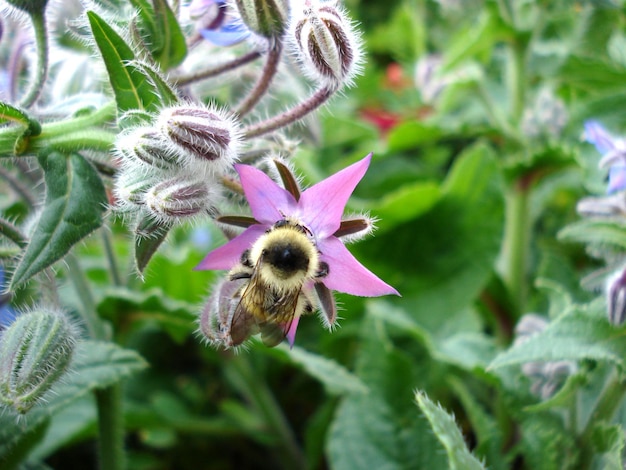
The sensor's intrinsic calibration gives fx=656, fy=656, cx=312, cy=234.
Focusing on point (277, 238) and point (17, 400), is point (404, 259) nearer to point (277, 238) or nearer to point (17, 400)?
point (277, 238)

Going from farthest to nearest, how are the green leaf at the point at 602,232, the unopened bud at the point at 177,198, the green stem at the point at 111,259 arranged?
the green stem at the point at 111,259
the green leaf at the point at 602,232
the unopened bud at the point at 177,198

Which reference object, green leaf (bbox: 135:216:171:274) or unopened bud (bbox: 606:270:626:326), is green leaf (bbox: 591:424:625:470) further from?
green leaf (bbox: 135:216:171:274)

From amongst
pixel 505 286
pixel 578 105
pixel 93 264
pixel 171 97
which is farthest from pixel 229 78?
pixel 578 105

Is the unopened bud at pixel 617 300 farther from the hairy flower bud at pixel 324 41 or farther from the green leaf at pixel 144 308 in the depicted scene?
the green leaf at pixel 144 308

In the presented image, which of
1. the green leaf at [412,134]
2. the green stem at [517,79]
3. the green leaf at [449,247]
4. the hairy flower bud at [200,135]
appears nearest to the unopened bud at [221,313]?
the hairy flower bud at [200,135]

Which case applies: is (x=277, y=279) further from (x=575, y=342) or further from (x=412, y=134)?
(x=412, y=134)
